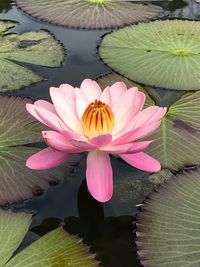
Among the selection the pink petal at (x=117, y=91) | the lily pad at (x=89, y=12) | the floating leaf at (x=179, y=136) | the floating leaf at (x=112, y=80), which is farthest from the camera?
the lily pad at (x=89, y=12)

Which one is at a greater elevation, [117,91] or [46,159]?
[117,91]

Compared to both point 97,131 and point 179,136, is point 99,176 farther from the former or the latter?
point 179,136

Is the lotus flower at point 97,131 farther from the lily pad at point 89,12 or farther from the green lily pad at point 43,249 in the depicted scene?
the lily pad at point 89,12

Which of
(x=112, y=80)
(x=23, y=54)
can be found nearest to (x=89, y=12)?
(x=23, y=54)

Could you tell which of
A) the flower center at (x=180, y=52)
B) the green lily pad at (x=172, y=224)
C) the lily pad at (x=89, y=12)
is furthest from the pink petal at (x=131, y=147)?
the lily pad at (x=89, y=12)

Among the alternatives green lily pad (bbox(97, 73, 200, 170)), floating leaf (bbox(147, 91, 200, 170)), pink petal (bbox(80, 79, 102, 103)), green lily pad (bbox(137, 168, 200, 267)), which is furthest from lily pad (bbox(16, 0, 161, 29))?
green lily pad (bbox(137, 168, 200, 267))

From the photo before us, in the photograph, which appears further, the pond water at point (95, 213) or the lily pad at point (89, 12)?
the lily pad at point (89, 12)

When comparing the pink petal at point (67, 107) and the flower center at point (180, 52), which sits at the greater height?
the pink petal at point (67, 107)

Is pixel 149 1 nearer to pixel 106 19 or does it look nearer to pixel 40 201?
pixel 106 19
